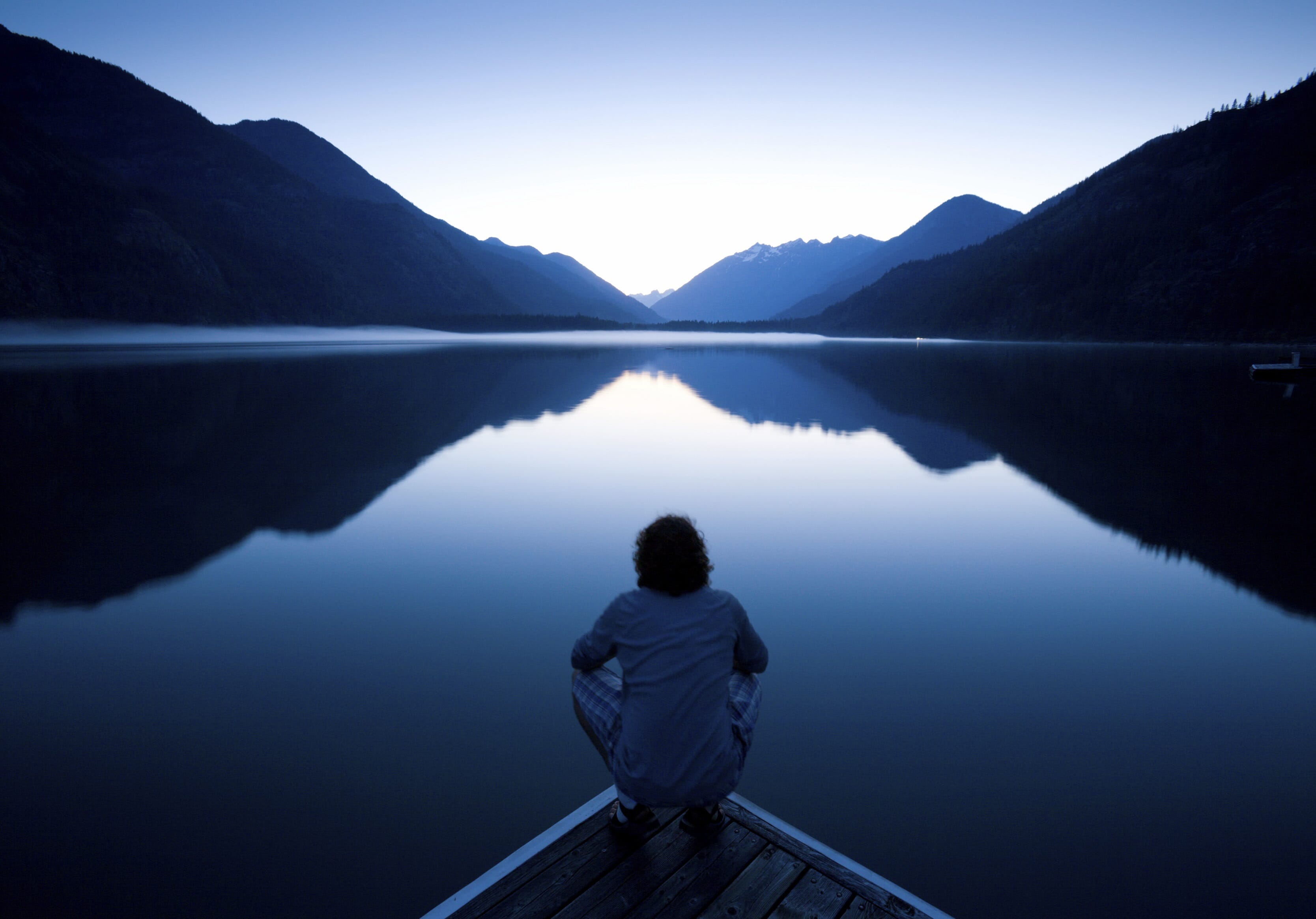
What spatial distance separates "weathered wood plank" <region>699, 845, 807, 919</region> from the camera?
291 centimetres

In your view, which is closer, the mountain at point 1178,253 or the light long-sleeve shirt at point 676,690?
the light long-sleeve shirt at point 676,690

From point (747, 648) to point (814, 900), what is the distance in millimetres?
1112

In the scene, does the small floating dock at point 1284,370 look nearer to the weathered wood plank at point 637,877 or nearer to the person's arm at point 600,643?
the weathered wood plank at point 637,877

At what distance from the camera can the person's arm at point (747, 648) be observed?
10.4 ft

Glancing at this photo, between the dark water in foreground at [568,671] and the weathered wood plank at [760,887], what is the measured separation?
794mm

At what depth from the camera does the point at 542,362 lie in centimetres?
5219

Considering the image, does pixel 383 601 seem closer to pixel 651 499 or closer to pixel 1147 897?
pixel 651 499

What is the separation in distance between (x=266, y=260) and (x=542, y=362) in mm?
154412

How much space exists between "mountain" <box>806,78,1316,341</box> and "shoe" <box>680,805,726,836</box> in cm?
11911

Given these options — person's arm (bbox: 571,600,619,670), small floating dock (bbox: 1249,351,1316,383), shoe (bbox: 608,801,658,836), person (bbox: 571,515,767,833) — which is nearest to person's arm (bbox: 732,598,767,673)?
person (bbox: 571,515,767,833)

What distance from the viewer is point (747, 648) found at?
3289 millimetres

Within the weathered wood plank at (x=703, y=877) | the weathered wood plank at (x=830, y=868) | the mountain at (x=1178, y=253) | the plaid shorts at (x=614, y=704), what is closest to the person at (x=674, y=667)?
the plaid shorts at (x=614, y=704)

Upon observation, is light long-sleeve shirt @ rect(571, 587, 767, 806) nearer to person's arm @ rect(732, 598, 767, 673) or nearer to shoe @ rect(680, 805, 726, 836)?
person's arm @ rect(732, 598, 767, 673)

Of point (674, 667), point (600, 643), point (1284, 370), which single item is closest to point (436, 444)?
point (600, 643)
